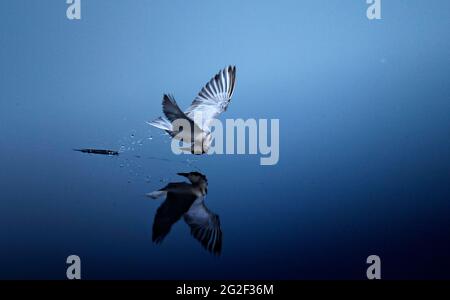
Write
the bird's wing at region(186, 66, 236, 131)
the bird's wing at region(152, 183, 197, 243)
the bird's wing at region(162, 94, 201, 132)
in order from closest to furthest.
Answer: the bird's wing at region(162, 94, 201, 132)
the bird's wing at region(152, 183, 197, 243)
the bird's wing at region(186, 66, 236, 131)

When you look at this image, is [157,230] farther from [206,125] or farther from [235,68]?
[235,68]

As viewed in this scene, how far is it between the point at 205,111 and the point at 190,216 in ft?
2.56

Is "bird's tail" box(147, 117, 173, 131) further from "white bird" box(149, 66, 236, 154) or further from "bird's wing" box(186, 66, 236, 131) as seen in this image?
"bird's wing" box(186, 66, 236, 131)

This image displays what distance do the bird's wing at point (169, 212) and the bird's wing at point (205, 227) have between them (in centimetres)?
5

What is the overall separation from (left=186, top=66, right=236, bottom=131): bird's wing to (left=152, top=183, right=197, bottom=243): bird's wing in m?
0.51

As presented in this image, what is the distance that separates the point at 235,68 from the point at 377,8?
976 millimetres

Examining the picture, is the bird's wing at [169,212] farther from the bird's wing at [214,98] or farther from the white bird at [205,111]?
the bird's wing at [214,98]

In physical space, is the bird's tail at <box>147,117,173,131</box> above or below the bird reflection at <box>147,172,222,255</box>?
above

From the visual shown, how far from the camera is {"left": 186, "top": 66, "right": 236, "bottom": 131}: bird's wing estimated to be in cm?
284

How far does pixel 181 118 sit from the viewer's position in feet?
8.02

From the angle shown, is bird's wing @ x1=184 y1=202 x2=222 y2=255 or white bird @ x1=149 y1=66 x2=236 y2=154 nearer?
bird's wing @ x1=184 y1=202 x2=222 y2=255

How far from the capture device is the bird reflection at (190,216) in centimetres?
228

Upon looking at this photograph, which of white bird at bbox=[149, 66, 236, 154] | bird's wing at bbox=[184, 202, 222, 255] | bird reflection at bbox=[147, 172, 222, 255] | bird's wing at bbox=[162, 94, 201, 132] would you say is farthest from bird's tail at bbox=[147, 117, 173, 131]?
bird's wing at bbox=[184, 202, 222, 255]

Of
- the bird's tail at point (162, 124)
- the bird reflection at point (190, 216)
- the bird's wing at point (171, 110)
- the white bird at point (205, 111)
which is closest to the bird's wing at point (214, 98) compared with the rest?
the white bird at point (205, 111)
